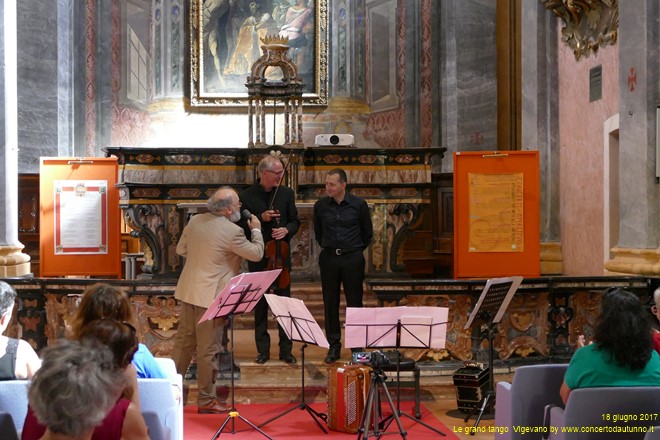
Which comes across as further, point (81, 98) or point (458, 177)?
point (81, 98)

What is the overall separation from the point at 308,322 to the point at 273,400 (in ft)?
4.68

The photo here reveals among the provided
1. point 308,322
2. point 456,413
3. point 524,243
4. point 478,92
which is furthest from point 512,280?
point 478,92

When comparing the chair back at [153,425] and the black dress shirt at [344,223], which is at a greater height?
the black dress shirt at [344,223]

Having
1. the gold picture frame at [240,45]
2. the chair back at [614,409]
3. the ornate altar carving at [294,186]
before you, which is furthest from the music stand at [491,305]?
the gold picture frame at [240,45]

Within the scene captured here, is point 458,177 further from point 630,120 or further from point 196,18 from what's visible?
point 196,18

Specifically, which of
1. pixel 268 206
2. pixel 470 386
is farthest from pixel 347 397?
pixel 268 206

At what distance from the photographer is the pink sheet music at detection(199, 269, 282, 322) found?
6199 mm

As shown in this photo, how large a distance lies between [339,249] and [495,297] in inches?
65.0

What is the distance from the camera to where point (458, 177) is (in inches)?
393

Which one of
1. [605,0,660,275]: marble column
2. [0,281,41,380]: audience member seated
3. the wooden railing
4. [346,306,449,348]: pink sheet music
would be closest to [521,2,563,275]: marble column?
[605,0,660,275]: marble column

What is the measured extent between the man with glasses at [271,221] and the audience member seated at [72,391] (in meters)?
4.69

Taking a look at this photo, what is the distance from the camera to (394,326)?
6223 mm

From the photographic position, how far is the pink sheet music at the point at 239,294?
620 cm

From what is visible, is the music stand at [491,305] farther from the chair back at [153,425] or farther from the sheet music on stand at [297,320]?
the chair back at [153,425]
